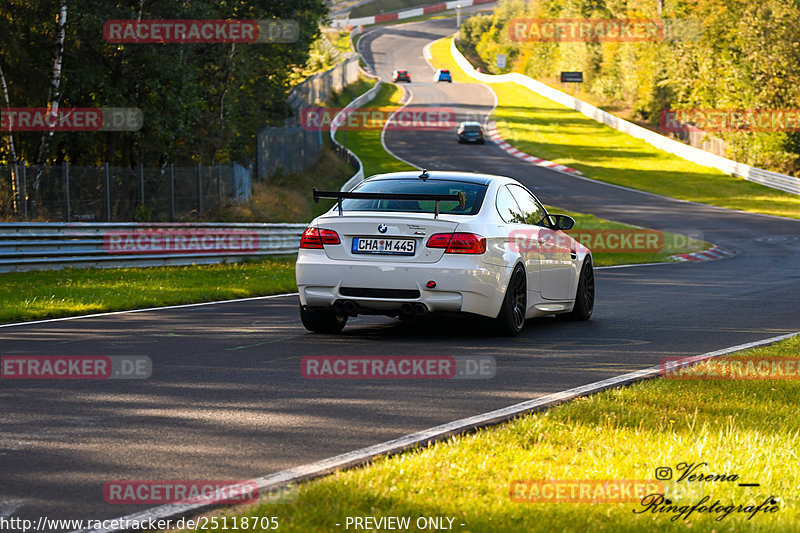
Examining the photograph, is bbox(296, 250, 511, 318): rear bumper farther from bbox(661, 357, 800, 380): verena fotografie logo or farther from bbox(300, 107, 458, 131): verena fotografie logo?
bbox(300, 107, 458, 131): verena fotografie logo

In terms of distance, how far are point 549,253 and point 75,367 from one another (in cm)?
537

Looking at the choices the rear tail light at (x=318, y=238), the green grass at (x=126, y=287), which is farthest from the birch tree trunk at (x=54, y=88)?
the rear tail light at (x=318, y=238)

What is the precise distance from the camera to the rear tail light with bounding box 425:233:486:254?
10.0m

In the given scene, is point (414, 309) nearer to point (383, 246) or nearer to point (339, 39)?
point (383, 246)

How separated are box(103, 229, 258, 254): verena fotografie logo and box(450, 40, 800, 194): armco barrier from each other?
35055 millimetres

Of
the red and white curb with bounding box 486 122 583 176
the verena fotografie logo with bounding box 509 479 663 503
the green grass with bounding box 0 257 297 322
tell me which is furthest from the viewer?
the red and white curb with bounding box 486 122 583 176

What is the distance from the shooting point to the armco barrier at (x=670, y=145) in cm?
5144

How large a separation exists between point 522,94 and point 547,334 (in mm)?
77357

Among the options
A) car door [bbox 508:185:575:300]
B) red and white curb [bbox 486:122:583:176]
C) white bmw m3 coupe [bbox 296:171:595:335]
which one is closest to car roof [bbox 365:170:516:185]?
white bmw m3 coupe [bbox 296:171:595:335]

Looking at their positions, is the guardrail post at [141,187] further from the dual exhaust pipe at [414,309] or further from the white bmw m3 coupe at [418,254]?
the dual exhaust pipe at [414,309]

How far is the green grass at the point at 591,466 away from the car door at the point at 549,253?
4.07 meters

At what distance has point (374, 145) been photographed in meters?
60.7

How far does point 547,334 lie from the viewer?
453 inches

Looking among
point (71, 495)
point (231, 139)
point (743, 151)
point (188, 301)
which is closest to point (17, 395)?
point (71, 495)
